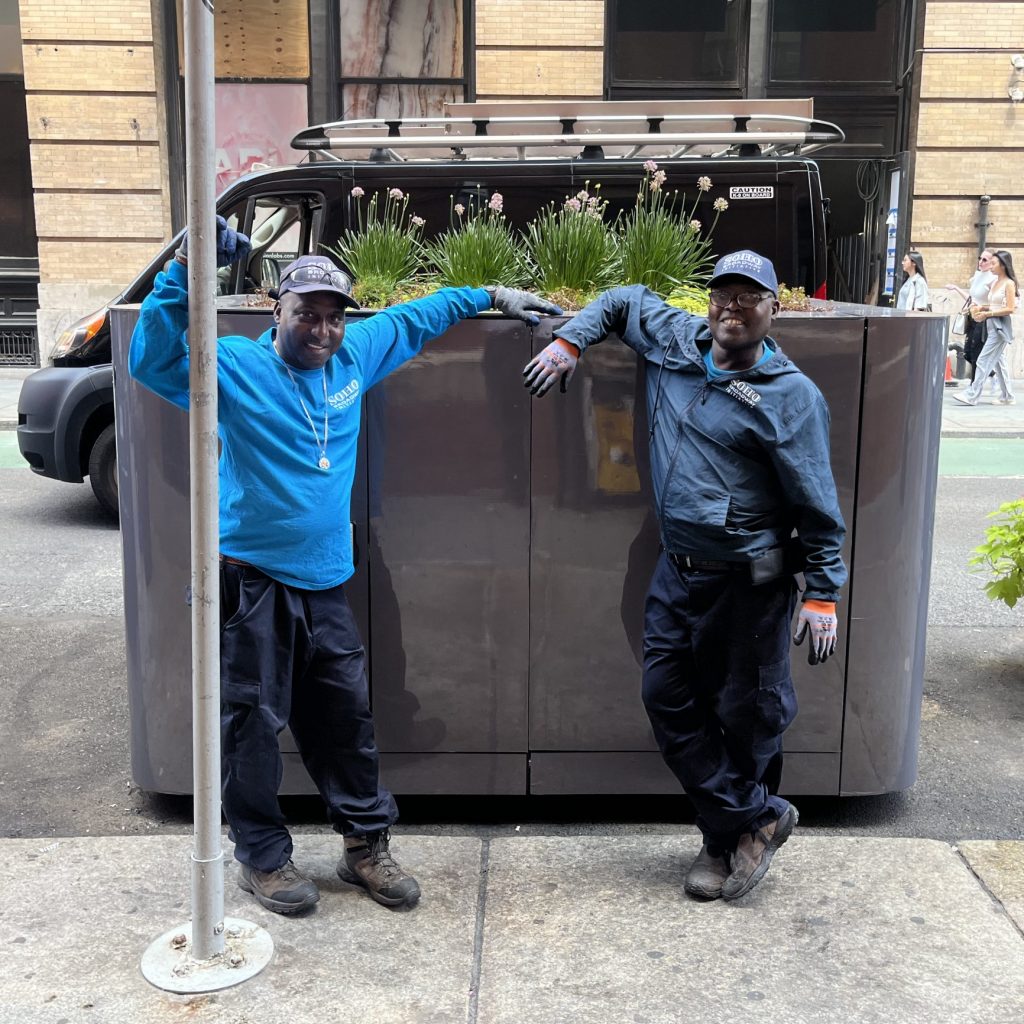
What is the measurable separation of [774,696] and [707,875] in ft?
1.93

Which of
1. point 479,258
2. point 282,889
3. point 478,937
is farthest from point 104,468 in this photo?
point 478,937

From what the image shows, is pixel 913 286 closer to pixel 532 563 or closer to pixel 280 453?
pixel 532 563

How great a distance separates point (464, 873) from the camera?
3.59 metres

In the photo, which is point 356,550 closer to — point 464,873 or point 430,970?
point 464,873

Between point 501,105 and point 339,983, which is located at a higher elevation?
point 501,105

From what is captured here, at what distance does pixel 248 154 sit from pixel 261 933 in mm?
14272

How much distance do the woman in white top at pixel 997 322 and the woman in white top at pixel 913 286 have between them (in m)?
0.69

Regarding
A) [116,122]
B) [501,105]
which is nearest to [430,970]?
[501,105]

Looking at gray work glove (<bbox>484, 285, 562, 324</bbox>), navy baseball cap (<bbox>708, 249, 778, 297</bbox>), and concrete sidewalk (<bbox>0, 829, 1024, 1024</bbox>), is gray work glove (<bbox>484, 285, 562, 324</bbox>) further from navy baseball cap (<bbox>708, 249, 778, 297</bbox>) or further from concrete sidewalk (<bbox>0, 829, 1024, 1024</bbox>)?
concrete sidewalk (<bbox>0, 829, 1024, 1024</bbox>)

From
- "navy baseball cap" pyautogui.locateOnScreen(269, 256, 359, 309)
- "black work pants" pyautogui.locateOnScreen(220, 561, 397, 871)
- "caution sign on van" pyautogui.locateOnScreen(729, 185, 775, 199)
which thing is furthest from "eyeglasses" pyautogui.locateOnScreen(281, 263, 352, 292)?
"caution sign on van" pyautogui.locateOnScreen(729, 185, 775, 199)

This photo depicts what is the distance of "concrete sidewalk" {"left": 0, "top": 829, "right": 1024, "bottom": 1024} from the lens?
2908 mm

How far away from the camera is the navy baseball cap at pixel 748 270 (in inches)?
124

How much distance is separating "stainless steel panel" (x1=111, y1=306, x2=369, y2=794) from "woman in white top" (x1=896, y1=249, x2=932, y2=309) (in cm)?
1257

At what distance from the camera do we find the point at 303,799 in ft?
13.6
